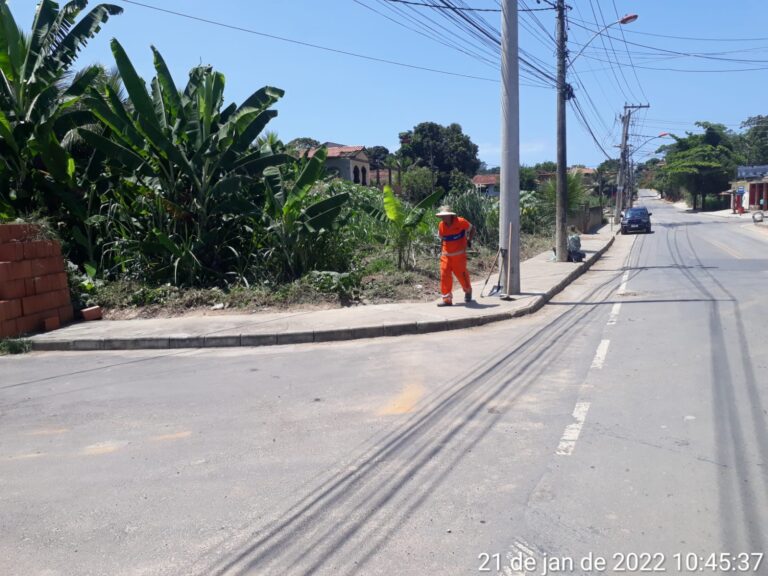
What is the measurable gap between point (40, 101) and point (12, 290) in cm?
418

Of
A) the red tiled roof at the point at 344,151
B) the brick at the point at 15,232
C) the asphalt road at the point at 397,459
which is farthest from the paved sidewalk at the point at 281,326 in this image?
the red tiled roof at the point at 344,151

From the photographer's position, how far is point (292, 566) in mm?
3547

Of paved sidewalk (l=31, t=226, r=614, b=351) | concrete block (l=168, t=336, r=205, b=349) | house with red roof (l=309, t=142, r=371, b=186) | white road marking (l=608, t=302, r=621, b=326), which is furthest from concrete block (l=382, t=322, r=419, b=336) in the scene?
house with red roof (l=309, t=142, r=371, b=186)

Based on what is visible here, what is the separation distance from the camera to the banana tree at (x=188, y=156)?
12.5 metres

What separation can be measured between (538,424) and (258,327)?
230 inches

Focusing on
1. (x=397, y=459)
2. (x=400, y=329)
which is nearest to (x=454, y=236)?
(x=400, y=329)

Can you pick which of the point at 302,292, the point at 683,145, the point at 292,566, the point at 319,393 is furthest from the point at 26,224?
the point at 683,145

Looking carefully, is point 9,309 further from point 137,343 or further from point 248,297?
point 248,297

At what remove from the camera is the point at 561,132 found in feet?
67.9

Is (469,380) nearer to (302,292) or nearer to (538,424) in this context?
(538,424)

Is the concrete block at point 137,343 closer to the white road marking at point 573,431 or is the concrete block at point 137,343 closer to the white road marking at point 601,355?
the white road marking at point 601,355

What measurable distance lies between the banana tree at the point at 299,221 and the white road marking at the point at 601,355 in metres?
6.32

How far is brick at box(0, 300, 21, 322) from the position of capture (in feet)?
33.4

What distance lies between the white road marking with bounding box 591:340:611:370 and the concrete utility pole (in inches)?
166
